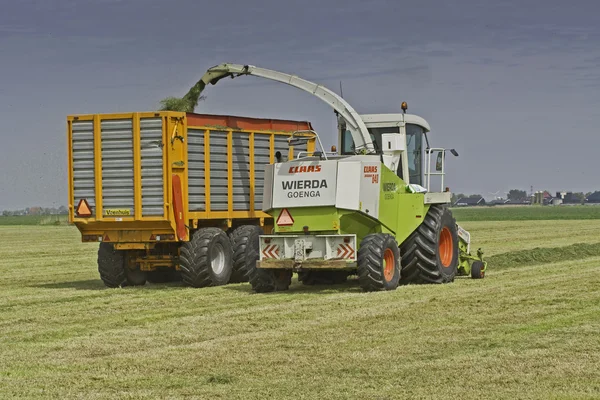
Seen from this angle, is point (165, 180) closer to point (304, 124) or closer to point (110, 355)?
point (304, 124)

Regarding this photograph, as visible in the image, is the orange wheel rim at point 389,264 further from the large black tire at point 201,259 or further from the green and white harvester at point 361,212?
the large black tire at point 201,259

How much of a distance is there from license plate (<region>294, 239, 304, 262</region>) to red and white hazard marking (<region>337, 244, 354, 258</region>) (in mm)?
610

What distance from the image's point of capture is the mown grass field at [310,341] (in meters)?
8.73

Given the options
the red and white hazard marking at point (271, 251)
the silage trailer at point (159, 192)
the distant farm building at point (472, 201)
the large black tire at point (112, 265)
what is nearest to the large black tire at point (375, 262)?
the red and white hazard marking at point (271, 251)

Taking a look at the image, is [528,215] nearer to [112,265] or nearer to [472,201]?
[112,265]

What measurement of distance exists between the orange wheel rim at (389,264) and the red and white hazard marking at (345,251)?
618 mm

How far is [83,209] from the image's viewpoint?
18.6m

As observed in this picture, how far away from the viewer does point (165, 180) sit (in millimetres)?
18234

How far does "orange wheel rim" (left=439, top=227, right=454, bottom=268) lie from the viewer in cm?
1867

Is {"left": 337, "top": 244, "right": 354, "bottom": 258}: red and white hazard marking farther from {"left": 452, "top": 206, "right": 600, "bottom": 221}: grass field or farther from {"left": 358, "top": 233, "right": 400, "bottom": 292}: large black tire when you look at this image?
{"left": 452, "top": 206, "right": 600, "bottom": 221}: grass field

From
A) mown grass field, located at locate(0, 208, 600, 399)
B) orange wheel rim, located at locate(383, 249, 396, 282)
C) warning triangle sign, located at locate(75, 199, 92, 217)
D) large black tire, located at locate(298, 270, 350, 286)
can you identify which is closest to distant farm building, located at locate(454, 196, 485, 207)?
large black tire, located at locate(298, 270, 350, 286)

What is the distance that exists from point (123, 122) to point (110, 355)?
27.3 ft

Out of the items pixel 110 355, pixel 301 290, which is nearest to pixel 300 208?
pixel 301 290

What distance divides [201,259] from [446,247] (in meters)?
4.42
